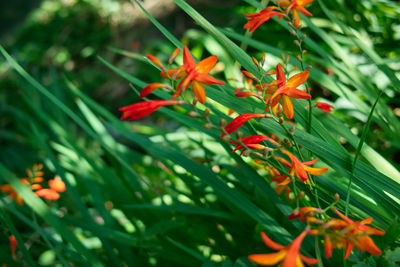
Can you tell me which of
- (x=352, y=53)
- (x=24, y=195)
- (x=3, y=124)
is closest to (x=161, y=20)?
(x=3, y=124)

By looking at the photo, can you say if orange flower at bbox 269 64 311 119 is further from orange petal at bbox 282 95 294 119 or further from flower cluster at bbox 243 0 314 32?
flower cluster at bbox 243 0 314 32

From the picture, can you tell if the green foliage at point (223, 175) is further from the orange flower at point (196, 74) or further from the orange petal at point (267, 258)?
the orange petal at point (267, 258)

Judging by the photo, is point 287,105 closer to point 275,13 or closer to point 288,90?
point 288,90

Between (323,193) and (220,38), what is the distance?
0.36m

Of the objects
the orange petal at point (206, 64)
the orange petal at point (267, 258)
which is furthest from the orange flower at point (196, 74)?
the orange petal at point (267, 258)

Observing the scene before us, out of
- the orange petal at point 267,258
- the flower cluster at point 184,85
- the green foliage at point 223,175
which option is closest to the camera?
the orange petal at point 267,258

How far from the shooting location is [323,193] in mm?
631

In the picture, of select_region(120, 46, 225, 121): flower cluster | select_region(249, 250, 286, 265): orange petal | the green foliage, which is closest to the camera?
select_region(249, 250, 286, 265): orange petal

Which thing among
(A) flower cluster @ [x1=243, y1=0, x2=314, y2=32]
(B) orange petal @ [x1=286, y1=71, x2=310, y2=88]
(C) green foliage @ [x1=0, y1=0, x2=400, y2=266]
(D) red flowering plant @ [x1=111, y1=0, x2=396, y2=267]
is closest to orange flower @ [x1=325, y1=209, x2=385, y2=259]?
(D) red flowering plant @ [x1=111, y1=0, x2=396, y2=267]

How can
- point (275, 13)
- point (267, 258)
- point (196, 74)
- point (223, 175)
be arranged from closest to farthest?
point (267, 258)
point (196, 74)
point (275, 13)
point (223, 175)

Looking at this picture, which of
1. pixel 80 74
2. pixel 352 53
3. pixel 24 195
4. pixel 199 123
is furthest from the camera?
pixel 80 74

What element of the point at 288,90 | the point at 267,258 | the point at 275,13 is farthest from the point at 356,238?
the point at 275,13

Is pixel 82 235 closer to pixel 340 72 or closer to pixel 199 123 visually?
pixel 199 123

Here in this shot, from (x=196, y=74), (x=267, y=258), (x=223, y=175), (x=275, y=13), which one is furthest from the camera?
(x=223, y=175)
